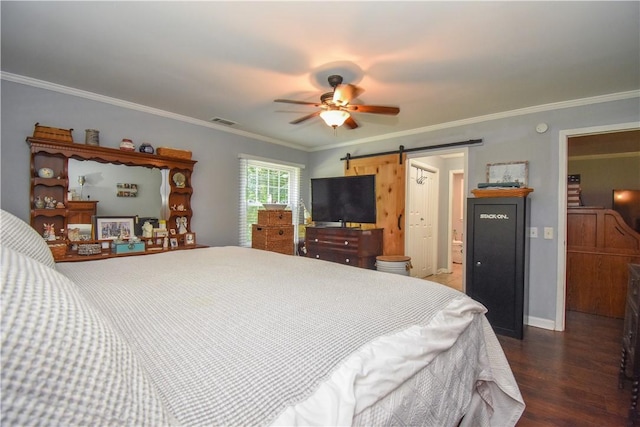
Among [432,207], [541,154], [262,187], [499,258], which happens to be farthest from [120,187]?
[432,207]

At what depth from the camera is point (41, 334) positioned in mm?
394

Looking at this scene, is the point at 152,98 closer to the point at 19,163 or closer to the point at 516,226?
the point at 19,163

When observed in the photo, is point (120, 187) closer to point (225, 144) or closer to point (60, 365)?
point (225, 144)

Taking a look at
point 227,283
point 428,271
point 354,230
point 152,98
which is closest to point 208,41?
point 152,98

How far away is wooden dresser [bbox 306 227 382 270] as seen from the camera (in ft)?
13.3

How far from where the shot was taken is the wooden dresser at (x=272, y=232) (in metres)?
4.03

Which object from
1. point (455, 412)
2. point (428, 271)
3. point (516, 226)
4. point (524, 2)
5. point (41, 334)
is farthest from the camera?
point (428, 271)

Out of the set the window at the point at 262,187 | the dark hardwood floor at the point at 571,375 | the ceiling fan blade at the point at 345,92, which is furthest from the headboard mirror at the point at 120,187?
the dark hardwood floor at the point at 571,375

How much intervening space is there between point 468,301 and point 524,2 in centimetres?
167

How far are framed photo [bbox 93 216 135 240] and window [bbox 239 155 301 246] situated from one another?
145 cm

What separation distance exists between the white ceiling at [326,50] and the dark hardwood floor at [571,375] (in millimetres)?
2383

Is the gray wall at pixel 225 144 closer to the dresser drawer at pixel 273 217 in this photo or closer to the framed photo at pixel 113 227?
the dresser drawer at pixel 273 217

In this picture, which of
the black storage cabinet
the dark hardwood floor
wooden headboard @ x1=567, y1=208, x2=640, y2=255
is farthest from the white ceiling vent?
wooden headboard @ x1=567, y1=208, x2=640, y2=255

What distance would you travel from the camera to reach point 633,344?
175 cm
